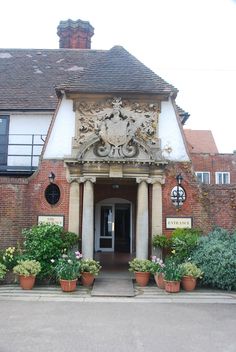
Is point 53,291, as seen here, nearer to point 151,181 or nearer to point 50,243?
point 50,243

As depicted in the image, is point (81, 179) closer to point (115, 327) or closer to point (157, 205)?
point (157, 205)

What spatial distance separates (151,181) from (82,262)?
3.47 meters

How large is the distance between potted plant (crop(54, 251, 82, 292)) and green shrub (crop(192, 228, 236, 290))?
3457 mm

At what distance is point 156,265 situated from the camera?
11367mm

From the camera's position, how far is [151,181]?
12.6 meters

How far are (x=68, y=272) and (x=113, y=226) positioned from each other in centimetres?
831

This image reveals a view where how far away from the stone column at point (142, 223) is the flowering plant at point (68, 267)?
211cm

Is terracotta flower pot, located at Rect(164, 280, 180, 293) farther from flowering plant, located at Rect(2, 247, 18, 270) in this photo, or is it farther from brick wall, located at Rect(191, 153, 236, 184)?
brick wall, located at Rect(191, 153, 236, 184)

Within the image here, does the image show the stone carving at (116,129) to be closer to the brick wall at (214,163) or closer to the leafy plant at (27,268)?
the leafy plant at (27,268)

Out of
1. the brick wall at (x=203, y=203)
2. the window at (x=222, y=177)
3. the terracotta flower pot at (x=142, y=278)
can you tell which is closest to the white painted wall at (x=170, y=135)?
the brick wall at (x=203, y=203)

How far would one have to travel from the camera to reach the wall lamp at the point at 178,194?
41.6ft

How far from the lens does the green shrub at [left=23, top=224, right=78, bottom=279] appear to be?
1125 cm

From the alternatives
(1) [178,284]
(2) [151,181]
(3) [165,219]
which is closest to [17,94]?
(2) [151,181]

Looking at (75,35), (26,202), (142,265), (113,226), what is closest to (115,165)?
(26,202)
